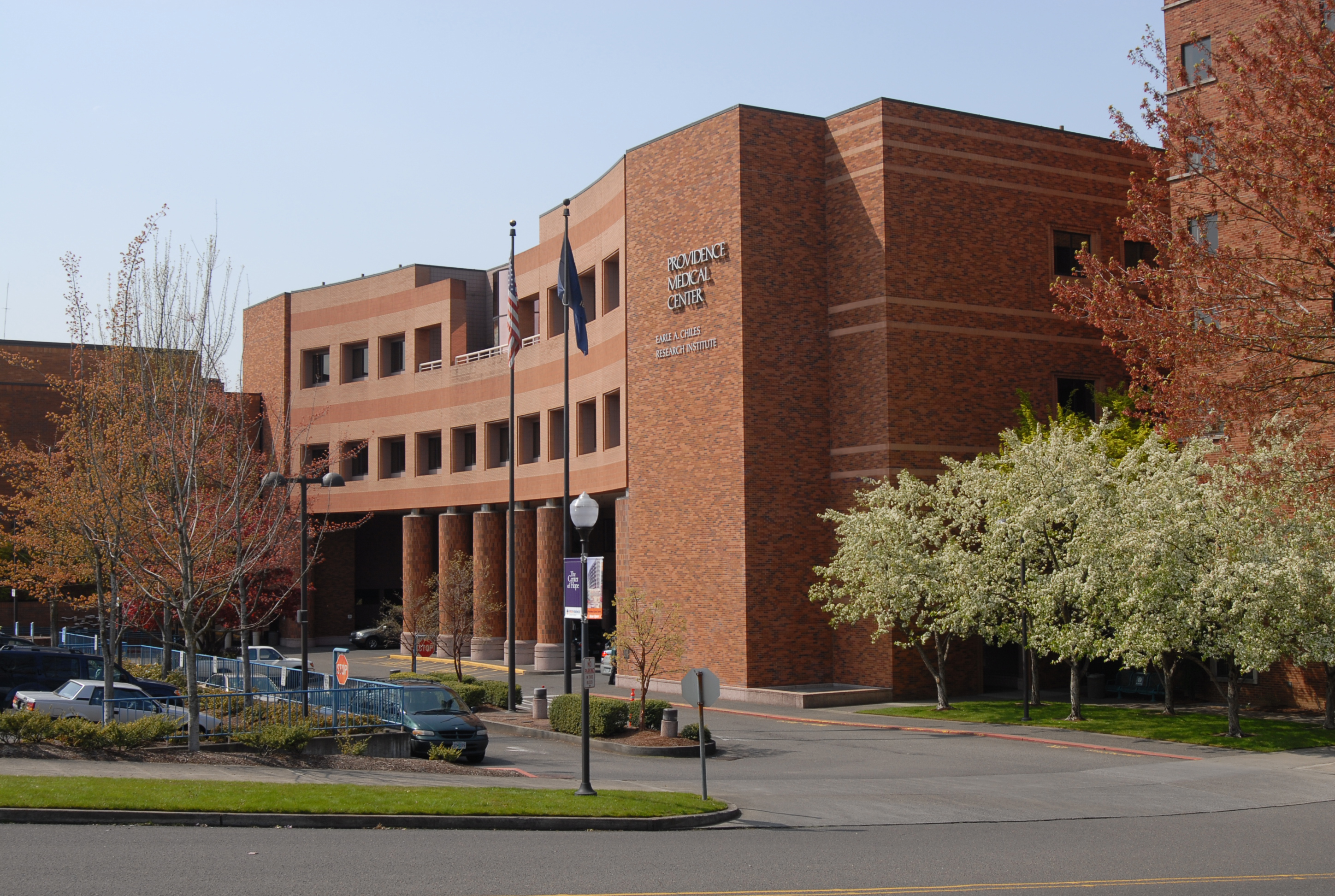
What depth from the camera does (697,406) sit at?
121 feet

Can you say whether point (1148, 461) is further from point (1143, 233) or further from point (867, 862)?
point (867, 862)

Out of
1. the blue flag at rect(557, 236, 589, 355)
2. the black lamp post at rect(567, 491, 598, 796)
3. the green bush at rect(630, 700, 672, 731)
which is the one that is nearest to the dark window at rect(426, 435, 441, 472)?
the blue flag at rect(557, 236, 589, 355)

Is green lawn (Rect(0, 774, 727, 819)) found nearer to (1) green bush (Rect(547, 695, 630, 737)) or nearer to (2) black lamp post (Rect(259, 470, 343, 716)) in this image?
(2) black lamp post (Rect(259, 470, 343, 716))

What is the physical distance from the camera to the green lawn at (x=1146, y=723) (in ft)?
85.0

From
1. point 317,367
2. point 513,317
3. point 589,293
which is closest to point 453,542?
point 317,367

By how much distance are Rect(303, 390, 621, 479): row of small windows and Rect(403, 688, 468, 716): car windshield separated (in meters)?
18.4

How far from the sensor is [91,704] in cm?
2466

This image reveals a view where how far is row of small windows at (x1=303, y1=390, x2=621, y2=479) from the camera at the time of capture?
43312 mm

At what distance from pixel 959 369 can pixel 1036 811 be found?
65.3 ft

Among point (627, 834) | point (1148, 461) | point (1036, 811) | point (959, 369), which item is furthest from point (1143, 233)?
point (959, 369)

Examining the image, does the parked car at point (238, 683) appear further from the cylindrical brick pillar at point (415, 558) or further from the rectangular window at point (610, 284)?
the cylindrical brick pillar at point (415, 558)

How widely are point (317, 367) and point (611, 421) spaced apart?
23.6 meters

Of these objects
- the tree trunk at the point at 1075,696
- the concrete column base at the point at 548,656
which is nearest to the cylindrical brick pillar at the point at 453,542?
the concrete column base at the point at 548,656

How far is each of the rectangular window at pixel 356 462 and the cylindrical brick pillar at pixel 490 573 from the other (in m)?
9.08
